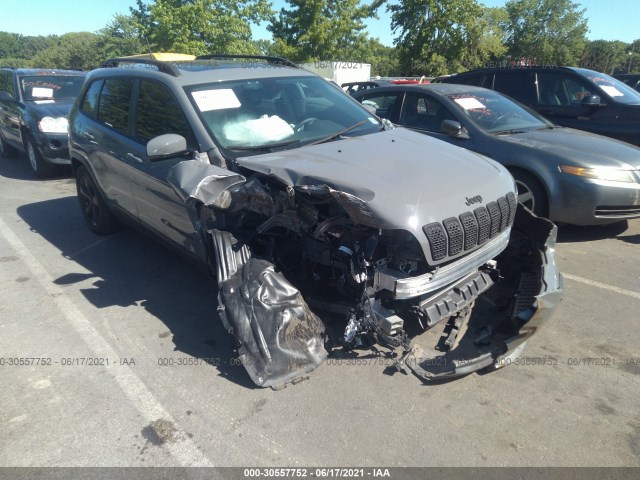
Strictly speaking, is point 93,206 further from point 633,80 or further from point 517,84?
point 633,80

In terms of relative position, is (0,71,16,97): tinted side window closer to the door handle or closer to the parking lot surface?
the door handle

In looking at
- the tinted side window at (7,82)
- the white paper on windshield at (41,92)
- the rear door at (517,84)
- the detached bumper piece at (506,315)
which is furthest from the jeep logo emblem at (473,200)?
the tinted side window at (7,82)

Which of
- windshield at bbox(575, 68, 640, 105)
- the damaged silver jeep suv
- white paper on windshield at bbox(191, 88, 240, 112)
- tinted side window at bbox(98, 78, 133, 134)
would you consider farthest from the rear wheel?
windshield at bbox(575, 68, 640, 105)

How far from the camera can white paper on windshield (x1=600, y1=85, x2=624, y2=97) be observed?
23.9ft

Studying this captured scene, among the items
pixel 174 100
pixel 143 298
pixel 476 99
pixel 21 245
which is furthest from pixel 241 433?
pixel 476 99

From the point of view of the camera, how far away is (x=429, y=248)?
2.78 metres

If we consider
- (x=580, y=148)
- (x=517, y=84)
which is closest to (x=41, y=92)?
(x=517, y=84)

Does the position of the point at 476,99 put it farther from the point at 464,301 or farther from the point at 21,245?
the point at 21,245

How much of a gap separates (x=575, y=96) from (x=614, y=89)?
563 millimetres

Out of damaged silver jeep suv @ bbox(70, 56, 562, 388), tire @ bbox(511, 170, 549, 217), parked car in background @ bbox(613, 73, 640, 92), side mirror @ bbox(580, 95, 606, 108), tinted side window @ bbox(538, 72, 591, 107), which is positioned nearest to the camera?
damaged silver jeep suv @ bbox(70, 56, 562, 388)

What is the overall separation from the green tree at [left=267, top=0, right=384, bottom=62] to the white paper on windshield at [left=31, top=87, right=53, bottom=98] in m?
22.3

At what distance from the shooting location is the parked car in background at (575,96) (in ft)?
23.2

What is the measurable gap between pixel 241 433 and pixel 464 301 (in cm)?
→ 157

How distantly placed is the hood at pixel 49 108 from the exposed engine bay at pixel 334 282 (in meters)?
6.80
